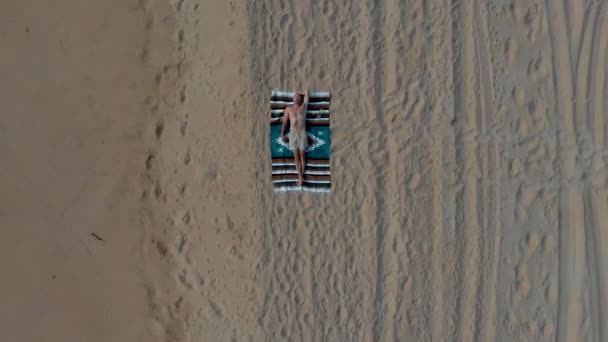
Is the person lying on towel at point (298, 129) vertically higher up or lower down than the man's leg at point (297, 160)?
higher up

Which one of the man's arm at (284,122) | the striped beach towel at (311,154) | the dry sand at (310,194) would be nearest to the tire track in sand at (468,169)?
the dry sand at (310,194)

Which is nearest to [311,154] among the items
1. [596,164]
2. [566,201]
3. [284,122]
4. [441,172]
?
[284,122]

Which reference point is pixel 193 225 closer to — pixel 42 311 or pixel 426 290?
pixel 42 311

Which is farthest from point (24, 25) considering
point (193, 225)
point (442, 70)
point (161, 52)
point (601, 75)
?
point (601, 75)

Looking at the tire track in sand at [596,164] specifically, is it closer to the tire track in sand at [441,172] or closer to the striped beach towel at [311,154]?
the tire track in sand at [441,172]

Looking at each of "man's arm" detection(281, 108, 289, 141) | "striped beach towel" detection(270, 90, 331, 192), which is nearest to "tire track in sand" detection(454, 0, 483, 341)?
"striped beach towel" detection(270, 90, 331, 192)

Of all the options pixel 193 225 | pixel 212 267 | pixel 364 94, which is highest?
pixel 364 94

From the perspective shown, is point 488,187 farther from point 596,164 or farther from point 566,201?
point 596,164
